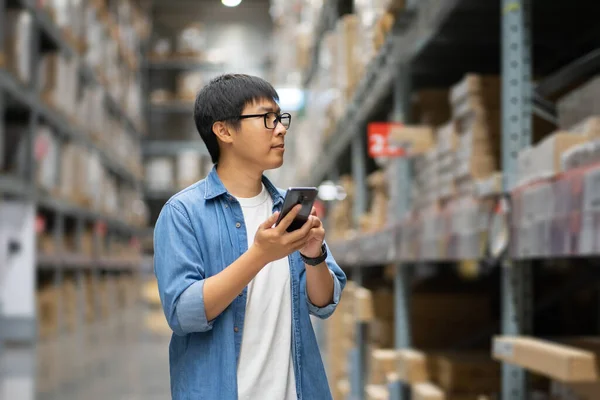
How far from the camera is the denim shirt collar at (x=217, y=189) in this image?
1685 mm

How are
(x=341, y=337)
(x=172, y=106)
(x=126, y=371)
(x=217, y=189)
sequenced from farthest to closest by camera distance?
1. (x=172, y=106)
2. (x=126, y=371)
3. (x=341, y=337)
4. (x=217, y=189)

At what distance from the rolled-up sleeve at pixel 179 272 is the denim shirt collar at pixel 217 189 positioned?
0.07 metres

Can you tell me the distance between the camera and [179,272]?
1.60 m

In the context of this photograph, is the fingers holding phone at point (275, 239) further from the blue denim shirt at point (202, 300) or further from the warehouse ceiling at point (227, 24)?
the warehouse ceiling at point (227, 24)

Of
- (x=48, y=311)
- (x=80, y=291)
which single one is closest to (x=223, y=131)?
(x=48, y=311)

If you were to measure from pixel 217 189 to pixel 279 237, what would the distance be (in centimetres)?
26

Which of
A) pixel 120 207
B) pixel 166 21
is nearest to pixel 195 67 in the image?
pixel 166 21

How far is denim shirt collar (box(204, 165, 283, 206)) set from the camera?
1.68 m

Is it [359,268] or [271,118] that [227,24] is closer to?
[359,268]

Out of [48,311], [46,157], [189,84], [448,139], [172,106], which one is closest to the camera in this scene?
[448,139]

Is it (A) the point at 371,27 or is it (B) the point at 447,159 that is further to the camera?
(A) the point at 371,27

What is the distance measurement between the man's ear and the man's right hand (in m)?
0.27

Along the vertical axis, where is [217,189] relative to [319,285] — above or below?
above

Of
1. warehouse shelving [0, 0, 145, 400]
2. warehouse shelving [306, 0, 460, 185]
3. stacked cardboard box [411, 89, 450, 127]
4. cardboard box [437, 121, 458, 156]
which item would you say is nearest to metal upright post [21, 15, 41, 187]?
warehouse shelving [0, 0, 145, 400]
